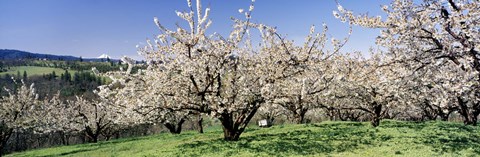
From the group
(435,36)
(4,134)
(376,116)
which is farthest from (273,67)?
(4,134)

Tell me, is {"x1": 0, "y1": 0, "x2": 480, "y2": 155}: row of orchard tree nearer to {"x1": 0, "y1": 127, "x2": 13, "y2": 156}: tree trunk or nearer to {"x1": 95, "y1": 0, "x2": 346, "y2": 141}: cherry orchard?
{"x1": 95, "y1": 0, "x2": 346, "y2": 141}: cherry orchard

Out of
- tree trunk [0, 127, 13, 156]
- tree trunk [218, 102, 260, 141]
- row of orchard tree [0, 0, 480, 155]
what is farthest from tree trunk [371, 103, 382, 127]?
tree trunk [0, 127, 13, 156]

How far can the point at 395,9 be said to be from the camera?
18266mm

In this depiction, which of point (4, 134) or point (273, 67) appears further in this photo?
point (4, 134)

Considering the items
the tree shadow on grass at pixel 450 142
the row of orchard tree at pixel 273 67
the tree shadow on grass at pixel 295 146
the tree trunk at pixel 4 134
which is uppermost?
the row of orchard tree at pixel 273 67

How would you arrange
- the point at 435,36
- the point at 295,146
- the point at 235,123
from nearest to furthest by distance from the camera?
the point at 435,36 < the point at 295,146 < the point at 235,123

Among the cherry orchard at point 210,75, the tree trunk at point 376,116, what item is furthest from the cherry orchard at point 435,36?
the tree trunk at point 376,116

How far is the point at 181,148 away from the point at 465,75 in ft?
56.5

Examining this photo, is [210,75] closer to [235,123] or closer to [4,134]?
[235,123]

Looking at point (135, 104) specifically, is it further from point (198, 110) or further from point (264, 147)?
point (264, 147)

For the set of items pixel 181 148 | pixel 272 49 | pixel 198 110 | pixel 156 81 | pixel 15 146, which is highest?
pixel 272 49

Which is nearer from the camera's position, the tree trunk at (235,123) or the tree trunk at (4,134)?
the tree trunk at (235,123)

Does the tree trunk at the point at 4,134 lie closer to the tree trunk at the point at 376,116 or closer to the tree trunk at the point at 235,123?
the tree trunk at the point at 235,123

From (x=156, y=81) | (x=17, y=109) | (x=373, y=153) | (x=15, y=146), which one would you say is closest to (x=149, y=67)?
(x=156, y=81)
